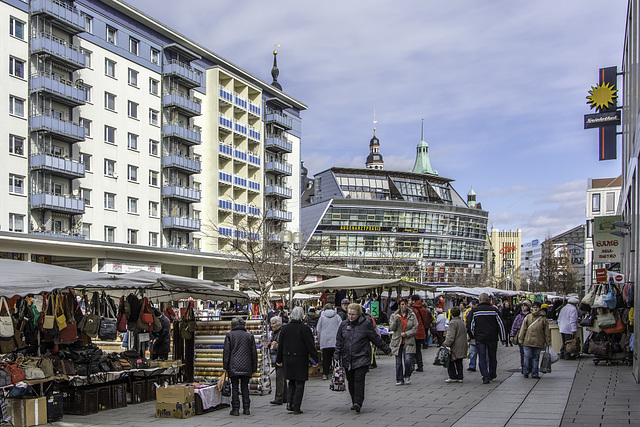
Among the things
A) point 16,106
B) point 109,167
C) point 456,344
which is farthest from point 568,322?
point 109,167

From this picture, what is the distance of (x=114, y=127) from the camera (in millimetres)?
47219

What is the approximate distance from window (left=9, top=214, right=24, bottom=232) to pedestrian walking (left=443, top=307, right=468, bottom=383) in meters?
30.9

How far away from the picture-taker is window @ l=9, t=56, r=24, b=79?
1529 inches

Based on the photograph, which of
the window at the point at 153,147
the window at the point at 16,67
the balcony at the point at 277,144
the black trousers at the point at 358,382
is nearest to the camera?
the black trousers at the point at 358,382

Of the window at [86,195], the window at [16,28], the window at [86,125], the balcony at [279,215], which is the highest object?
the window at [16,28]

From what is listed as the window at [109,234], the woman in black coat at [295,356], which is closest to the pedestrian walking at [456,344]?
the woman in black coat at [295,356]

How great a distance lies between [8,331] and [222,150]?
4918 centimetres

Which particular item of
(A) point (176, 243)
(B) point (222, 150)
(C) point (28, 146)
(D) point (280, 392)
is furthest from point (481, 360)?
(B) point (222, 150)

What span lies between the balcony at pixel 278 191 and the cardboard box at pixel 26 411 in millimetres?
56009

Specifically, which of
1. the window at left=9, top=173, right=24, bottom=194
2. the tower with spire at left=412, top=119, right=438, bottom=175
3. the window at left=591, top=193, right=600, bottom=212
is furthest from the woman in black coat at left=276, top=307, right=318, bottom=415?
the tower with spire at left=412, top=119, right=438, bottom=175

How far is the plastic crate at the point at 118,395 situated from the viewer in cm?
1254

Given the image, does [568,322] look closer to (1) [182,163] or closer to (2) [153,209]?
(2) [153,209]

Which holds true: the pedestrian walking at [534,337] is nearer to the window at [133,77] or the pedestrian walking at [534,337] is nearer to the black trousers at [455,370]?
the black trousers at [455,370]

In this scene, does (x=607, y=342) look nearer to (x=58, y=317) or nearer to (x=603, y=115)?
(x=603, y=115)
